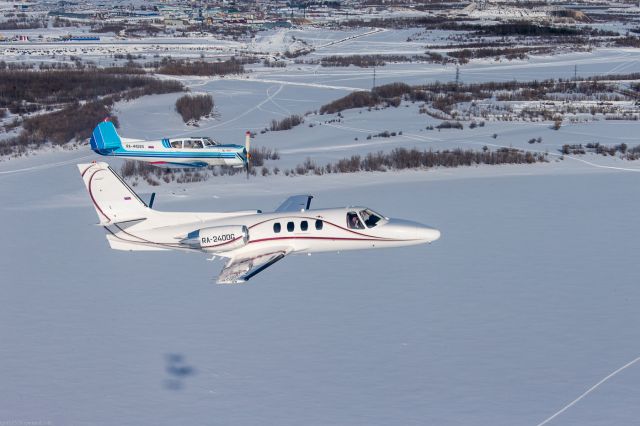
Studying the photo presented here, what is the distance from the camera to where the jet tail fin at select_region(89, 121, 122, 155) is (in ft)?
133

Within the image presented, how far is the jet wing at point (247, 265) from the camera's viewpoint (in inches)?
781

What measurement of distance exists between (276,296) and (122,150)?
22.1 m

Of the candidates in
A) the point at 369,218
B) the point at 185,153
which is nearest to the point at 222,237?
the point at 369,218

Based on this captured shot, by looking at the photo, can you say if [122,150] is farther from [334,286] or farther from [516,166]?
[334,286]

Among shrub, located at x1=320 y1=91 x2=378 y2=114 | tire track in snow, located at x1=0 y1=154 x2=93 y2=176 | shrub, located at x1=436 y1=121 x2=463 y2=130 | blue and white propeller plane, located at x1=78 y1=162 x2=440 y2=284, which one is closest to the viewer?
blue and white propeller plane, located at x1=78 y1=162 x2=440 y2=284

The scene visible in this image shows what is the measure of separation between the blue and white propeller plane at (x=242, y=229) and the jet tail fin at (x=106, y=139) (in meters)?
17.5

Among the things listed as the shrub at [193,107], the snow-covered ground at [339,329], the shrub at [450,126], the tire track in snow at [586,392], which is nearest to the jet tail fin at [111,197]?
the snow-covered ground at [339,329]

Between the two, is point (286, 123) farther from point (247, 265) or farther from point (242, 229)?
point (247, 265)

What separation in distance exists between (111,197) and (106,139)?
59.4 ft

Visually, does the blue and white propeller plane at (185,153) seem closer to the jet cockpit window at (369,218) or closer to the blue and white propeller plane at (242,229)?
the blue and white propeller plane at (242,229)

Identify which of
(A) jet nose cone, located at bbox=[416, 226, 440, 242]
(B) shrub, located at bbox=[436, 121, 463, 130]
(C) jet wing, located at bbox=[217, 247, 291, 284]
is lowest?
(B) shrub, located at bbox=[436, 121, 463, 130]

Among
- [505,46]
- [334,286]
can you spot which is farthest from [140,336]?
[505,46]

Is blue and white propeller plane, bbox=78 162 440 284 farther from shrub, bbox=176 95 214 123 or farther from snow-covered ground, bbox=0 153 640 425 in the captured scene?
shrub, bbox=176 95 214 123

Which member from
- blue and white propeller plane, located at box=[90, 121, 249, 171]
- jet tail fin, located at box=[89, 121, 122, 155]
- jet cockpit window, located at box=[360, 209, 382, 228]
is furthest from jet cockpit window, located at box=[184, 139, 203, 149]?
jet cockpit window, located at box=[360, 209, 382, 228]
